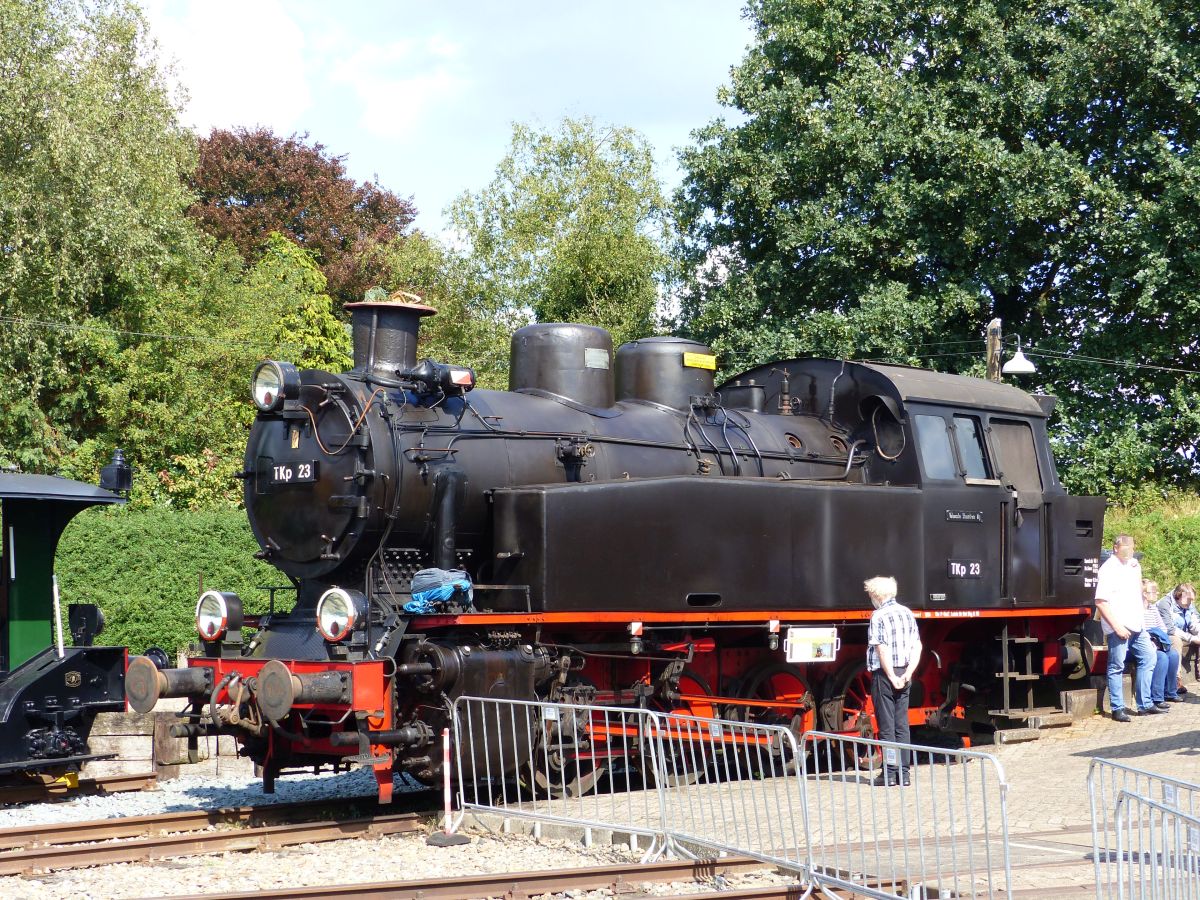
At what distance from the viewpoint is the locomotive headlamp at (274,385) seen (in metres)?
8.87

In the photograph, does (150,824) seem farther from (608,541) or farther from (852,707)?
(852,707)

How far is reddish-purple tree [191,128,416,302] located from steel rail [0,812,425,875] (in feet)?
79.8

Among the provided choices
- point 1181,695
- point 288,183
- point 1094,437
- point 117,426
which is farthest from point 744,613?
point 288,183

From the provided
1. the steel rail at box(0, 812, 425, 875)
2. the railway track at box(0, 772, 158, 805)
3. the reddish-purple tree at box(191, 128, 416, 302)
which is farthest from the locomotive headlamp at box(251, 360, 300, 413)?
the reddish-purple tree at box(191, 128, 416, 302)

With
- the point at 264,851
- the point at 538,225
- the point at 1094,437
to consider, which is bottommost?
the point at 264,851

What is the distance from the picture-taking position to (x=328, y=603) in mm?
7926

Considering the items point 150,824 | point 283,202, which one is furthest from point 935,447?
point 283,202

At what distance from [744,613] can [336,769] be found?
305 cm

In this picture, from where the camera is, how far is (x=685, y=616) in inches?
364

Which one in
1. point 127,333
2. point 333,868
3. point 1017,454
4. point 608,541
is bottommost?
point 333,868

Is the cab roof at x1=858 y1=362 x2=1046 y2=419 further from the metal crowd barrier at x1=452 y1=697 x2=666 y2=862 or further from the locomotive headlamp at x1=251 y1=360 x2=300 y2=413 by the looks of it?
the locomotive headlamp at x1=251 y1=360 x2=300 y2=413

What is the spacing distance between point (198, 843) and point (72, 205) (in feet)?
53.4

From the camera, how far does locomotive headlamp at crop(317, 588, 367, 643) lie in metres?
7.85

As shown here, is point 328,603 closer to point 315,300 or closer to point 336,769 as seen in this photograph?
point 336,769
